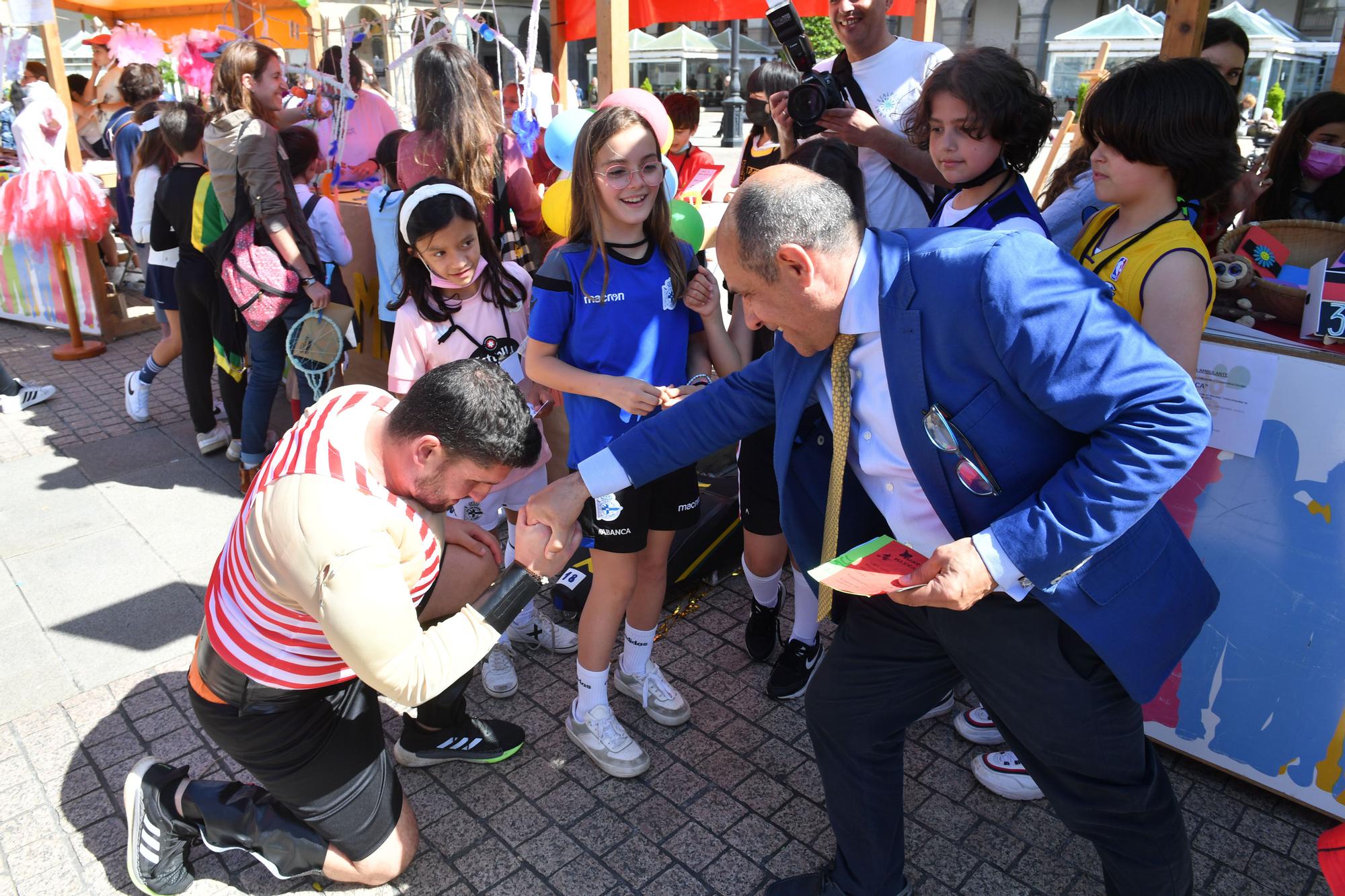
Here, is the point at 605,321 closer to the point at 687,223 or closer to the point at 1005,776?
the point at 687,223

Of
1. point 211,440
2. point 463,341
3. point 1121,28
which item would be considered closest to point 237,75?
point 211,440

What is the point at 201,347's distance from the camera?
201 inches

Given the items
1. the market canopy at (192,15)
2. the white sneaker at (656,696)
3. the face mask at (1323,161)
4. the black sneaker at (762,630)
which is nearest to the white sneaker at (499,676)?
the white sneaker at (656,696)

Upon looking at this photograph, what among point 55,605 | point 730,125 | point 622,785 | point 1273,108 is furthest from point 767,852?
point 1273,108

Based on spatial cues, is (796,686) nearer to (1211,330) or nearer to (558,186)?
(1211,330)

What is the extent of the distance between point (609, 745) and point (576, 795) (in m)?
0.17

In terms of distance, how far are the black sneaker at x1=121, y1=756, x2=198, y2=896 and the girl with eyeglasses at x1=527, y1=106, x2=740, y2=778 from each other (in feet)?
3.66

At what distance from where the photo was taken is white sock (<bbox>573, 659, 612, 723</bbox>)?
2.82 m

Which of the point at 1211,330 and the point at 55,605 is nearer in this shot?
the point at 1211,330

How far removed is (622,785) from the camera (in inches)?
108

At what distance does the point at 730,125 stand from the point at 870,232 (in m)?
20.2

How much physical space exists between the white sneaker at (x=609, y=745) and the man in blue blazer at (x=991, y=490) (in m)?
0.80

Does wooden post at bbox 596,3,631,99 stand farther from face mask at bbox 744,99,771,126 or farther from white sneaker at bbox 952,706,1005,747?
white sneaker at bbox 952,706,1005,747

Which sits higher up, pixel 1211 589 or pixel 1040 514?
pixel 1040 514
